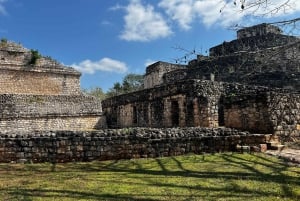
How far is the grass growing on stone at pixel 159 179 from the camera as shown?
17.0 ft

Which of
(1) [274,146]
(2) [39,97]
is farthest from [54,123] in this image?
(1) [274,146]

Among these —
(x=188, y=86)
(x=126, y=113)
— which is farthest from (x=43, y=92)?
(x=188, y=86)

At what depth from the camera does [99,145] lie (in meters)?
8.47

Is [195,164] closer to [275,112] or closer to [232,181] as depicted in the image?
[232,181]

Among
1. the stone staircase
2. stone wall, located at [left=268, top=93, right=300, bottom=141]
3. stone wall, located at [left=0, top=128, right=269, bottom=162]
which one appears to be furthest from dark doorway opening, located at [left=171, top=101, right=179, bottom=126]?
stone wall, located at [left=0, top=128, right=269, bottom=162]

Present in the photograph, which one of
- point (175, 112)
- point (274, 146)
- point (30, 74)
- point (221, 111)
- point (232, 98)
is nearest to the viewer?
point (274, 146)

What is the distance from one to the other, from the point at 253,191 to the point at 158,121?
1150 cm

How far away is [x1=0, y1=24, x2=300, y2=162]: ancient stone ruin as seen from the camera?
329 inches

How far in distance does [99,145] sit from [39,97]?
465 inches

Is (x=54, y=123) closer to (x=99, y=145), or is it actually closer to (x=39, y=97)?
(x=39, y=97)

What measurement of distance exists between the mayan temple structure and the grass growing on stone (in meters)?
10.9

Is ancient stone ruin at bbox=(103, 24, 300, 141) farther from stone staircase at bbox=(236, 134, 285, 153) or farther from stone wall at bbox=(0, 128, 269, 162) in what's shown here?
stone wall at bbox=(0, 128, 269, 162)

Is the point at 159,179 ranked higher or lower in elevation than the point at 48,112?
lower

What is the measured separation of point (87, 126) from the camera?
20.7 meters
